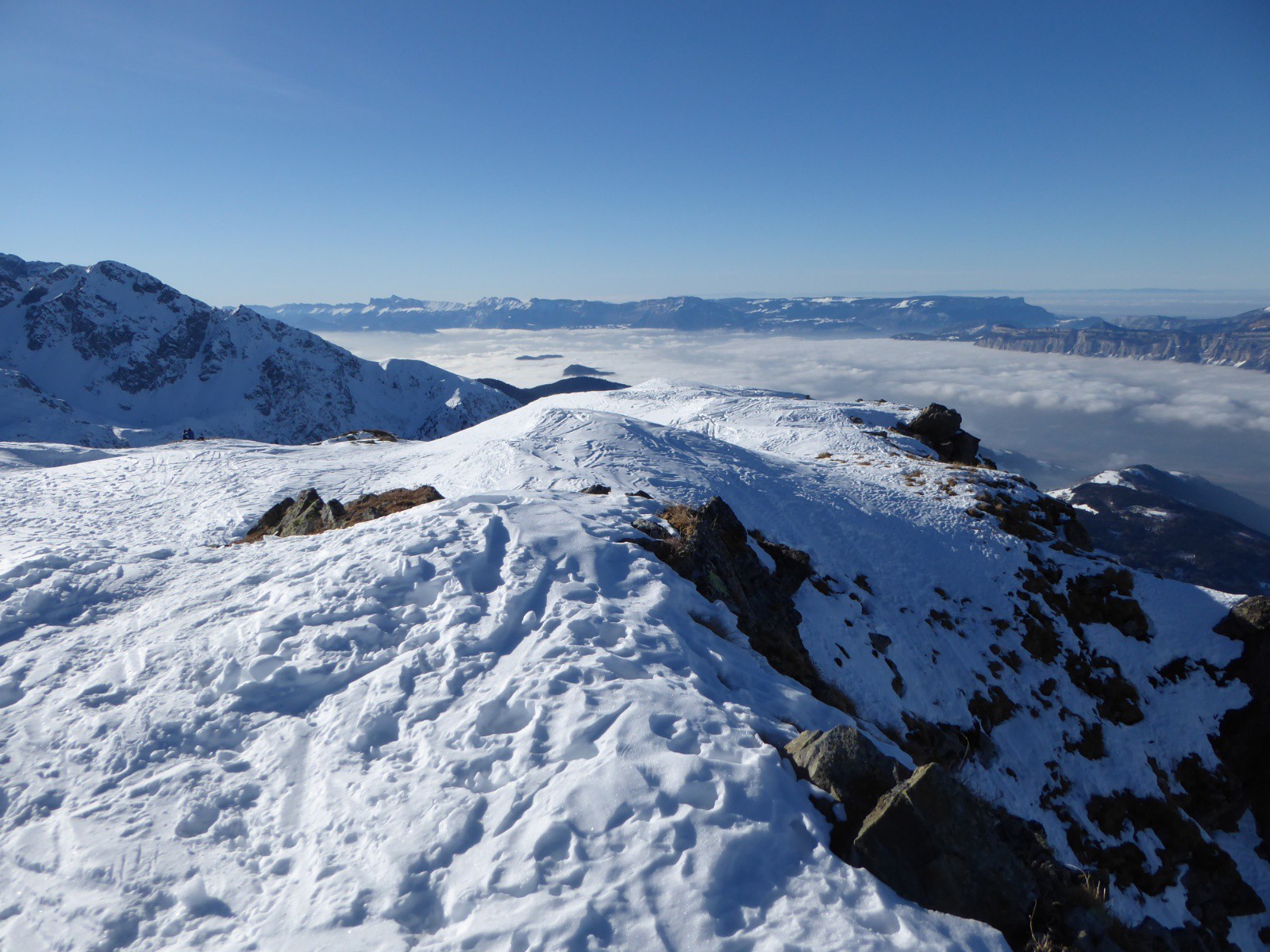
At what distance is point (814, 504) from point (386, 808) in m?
19.2

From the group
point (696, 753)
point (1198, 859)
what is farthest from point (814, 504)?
point (696, 753)

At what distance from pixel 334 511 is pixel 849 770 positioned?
15.6m

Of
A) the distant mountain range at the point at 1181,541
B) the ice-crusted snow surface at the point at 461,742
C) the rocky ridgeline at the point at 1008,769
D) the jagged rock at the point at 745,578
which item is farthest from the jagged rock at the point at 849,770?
the distant mountain range at the point at 1181,541

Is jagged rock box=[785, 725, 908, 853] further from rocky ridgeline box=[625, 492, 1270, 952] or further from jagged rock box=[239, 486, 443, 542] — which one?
jagged rock box=[239, 486, 443, 542]

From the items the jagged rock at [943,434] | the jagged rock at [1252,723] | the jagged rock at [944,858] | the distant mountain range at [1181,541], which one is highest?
the jagged rock at [944,858]

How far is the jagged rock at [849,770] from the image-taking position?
6.21m

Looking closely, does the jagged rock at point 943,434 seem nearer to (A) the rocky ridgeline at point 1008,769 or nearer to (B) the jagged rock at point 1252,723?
(A) the rocky ridgeline at point 1008,769

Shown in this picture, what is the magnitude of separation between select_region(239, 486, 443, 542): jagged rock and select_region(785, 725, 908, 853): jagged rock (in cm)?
1243

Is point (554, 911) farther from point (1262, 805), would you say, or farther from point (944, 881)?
point (1262, 805)

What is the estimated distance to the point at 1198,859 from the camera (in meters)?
15.2

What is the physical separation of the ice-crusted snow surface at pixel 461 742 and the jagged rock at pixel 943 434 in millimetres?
24768

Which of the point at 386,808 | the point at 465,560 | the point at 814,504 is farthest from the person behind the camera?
the point at 814,504

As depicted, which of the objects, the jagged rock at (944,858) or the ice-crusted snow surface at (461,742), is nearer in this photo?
the ice-crusted snow surface at (461,742)

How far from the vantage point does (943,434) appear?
41.9 meters
